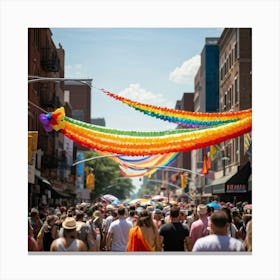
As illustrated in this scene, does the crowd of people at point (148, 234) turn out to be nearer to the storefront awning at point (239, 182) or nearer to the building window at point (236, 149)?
the storefront awning at point (239, 182)

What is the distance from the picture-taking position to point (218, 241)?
9062 mm

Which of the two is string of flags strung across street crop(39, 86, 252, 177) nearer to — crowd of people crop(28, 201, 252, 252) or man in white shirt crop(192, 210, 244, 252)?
crowd of people crop(28, 201, 252, 252)

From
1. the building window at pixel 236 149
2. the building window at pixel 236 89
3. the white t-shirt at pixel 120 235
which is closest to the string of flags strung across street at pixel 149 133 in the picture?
the white t-shirt at pixel 120 235

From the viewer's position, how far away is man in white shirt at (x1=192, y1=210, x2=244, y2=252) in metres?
9.02

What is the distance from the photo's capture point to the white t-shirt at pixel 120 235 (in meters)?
13.8

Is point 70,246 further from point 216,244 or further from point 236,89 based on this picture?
point 236,89

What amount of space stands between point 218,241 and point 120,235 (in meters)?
5.02

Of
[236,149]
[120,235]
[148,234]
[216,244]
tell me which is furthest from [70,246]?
[236,149]

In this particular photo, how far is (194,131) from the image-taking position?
701 inches

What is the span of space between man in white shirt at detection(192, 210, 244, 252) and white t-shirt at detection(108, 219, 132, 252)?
4799 millimetres

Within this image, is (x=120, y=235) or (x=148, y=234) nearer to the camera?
(x=148, y=234)
